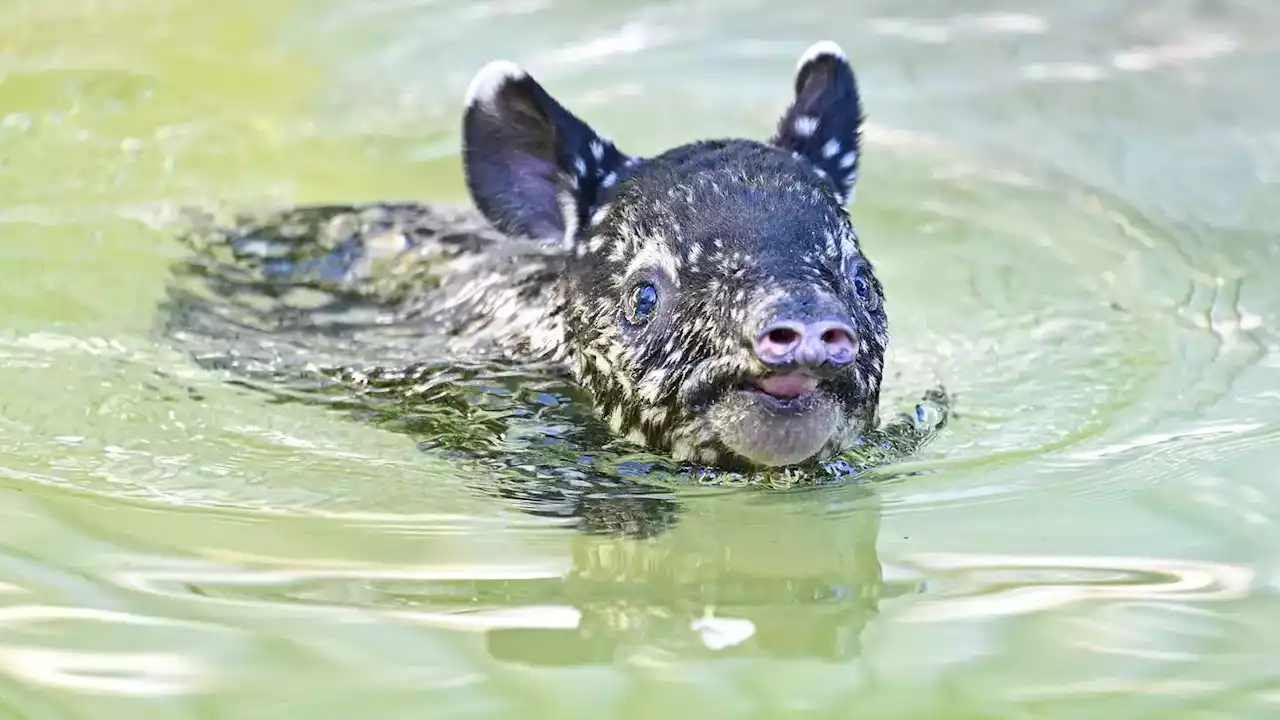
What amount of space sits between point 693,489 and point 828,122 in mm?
1963

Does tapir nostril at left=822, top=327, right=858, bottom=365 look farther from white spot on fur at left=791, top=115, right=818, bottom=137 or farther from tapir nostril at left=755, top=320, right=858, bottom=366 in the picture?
white spot on fur at left=791, top=115, right=818, bottom=137

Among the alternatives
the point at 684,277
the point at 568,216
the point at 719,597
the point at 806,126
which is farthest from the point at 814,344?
the point at 806,126

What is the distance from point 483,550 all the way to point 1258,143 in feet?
23.8

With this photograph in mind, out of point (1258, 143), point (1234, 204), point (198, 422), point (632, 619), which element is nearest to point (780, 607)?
point (632, 619)

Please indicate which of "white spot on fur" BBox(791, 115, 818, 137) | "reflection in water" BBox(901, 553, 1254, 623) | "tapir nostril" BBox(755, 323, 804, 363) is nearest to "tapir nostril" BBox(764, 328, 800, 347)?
"tapir nostril" BBox(755, 323, 804, 363)

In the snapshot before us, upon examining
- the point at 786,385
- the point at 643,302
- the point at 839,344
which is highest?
the point at 643,302

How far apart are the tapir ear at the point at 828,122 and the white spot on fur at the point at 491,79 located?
119 centimetres

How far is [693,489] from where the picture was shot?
5500 millimetres

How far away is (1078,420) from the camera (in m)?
6.53

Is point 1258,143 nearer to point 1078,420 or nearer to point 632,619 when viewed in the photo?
point 1078,420

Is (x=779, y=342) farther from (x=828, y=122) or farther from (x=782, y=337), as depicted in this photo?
(x=828, y=122)

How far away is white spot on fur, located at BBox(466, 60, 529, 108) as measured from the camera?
6.29 meters

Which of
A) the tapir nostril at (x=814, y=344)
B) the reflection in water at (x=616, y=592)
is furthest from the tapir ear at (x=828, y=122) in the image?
the tapir nostril at (x=814, y=344)

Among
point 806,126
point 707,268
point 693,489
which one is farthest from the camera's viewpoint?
point 806,126
